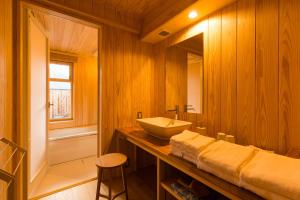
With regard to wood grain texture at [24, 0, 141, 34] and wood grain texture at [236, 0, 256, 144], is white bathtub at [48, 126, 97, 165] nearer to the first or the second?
wood grain texture at [24, 0, 141, 34]

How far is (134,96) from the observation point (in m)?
2.25

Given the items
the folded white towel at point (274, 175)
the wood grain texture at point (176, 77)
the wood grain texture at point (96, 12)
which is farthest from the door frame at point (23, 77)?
the folded white towel at point (274, 175)

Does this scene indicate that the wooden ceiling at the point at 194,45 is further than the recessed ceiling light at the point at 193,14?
Yes

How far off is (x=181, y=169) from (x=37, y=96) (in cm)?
201

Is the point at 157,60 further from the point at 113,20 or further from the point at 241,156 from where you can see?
the point at 241,156

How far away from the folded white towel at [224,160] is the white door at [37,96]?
1.92 m

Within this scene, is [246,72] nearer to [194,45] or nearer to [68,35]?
[194,45]

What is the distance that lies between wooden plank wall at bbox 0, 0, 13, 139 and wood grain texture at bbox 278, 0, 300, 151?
211 centimetres

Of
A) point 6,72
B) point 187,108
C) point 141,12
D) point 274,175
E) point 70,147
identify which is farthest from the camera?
point 70,147

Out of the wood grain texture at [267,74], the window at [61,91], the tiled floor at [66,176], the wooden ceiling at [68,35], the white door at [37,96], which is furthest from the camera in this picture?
the window at [61,91]

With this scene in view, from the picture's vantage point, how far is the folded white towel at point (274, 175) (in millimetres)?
602

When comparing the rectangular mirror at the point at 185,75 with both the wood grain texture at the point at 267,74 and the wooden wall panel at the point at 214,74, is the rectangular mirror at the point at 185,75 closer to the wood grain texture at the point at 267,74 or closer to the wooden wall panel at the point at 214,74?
the wooden wall panel at the point at 214,74

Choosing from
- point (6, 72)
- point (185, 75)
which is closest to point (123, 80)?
point (185, 75)

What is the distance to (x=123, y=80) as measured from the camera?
7.04 feet
